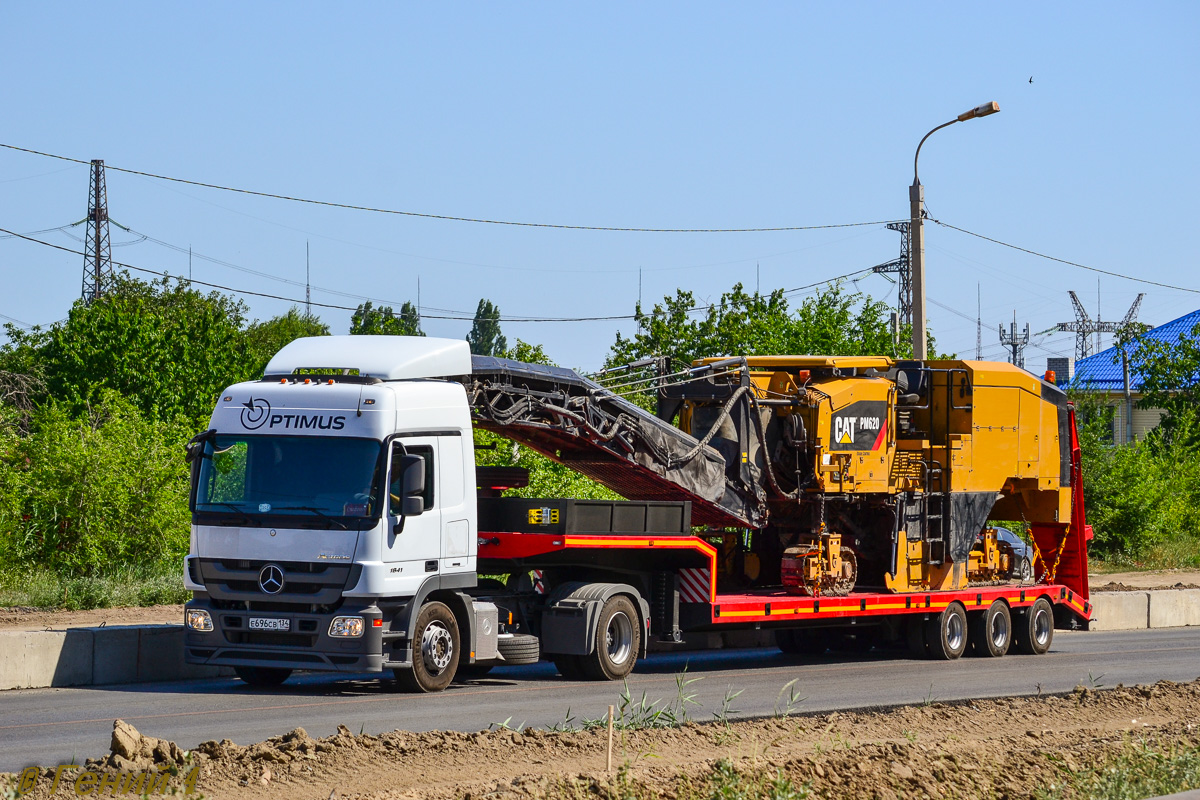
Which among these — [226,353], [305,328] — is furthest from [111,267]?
[305,328]

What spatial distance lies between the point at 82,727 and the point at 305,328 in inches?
3339

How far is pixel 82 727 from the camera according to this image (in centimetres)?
1130

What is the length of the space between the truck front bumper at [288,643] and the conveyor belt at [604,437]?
2.79 metres

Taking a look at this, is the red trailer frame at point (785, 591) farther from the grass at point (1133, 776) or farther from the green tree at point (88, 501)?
the green tree at point (88, 501)

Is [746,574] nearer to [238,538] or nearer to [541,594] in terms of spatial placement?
[541,594]

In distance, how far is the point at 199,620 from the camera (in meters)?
14.0

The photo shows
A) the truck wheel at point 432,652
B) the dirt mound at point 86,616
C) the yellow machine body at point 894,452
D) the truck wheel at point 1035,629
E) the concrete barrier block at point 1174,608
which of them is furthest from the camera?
the concrete barrier block at point 1174,608

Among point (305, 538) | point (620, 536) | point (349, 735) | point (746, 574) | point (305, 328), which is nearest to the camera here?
point (349, 735)

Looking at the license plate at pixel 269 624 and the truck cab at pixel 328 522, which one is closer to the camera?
the truck cab at pixel 328 522

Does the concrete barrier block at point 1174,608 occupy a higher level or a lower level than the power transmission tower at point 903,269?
lower

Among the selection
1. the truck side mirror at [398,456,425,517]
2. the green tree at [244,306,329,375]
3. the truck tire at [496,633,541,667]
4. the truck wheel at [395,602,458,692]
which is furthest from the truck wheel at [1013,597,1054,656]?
the green tree at [244,306,329,375]

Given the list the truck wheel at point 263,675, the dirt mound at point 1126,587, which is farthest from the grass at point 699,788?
the dirt mound at point 1126,587

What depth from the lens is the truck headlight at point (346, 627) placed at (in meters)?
13.4

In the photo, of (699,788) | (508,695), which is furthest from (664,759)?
(508,695)
